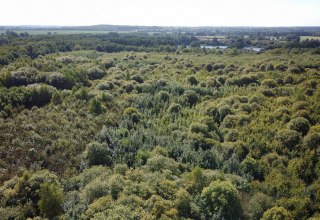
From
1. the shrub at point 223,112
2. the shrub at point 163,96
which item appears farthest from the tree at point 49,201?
the shrub at point 163,96

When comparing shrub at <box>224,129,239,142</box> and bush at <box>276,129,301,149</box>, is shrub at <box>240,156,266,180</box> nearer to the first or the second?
bush at <box>276,129,301,149</box>

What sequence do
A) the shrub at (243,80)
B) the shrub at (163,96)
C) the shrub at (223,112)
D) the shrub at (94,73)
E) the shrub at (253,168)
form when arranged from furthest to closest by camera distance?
the shrub at (94,73) < the shrub at (243,80) < the shrub at (163,96) < the shrub at (223,112) < the shrub at (253,168)

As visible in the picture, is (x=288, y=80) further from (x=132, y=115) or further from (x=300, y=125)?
(x=132, y=115)

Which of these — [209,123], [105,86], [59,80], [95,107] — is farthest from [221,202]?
[59,80]

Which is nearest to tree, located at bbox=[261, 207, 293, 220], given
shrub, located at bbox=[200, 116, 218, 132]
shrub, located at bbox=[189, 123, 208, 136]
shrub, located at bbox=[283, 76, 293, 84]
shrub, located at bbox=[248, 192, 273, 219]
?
shrub, located at bbox=[248, 192, 273, 219]

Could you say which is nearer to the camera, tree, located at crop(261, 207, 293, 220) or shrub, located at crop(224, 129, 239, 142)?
tree, located at crop(261, 207, 293, 220)

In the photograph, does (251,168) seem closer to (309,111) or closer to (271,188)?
(271,188)

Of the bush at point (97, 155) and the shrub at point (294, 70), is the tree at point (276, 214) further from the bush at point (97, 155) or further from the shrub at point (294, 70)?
the shrub at point (294, 70)
